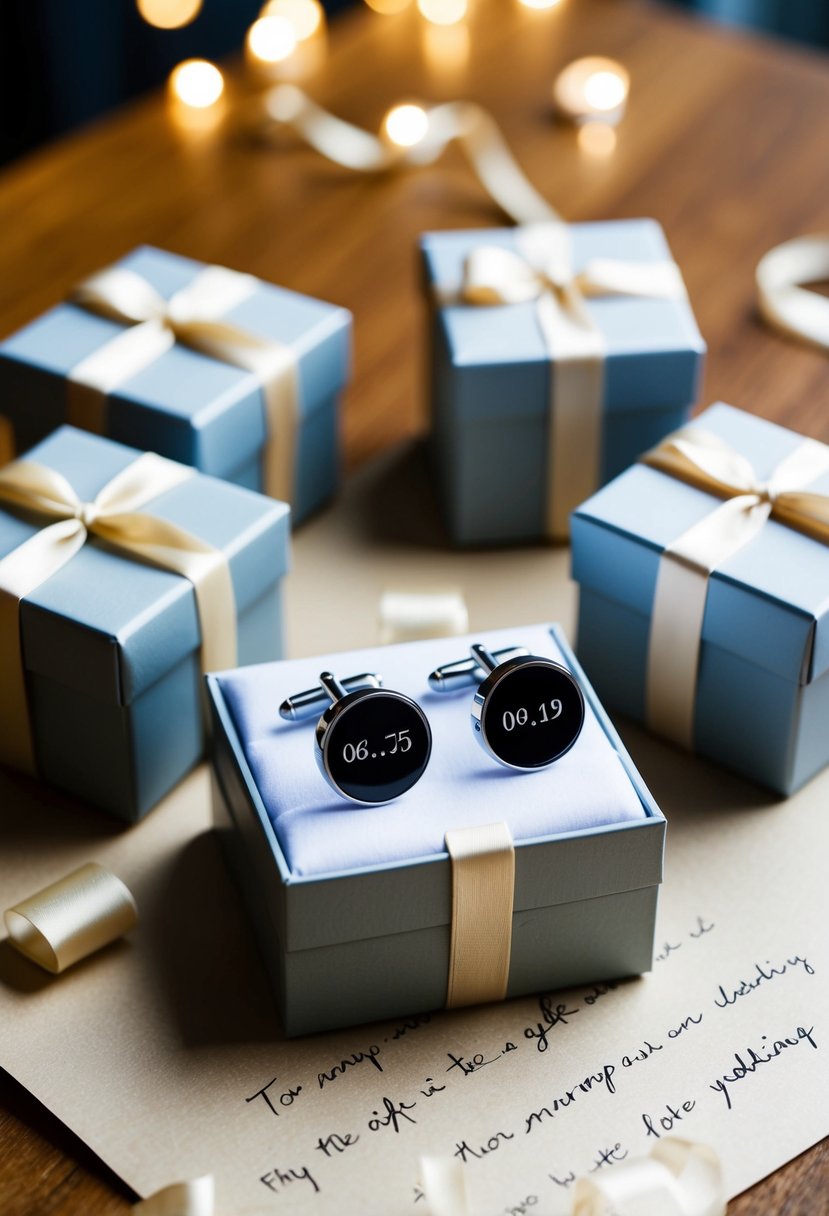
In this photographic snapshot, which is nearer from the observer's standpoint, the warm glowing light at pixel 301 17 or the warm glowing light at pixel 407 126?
the warm glowing light at pixel 407 126

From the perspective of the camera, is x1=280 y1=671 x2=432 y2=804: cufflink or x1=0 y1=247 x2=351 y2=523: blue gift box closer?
x1=280 y1=671 x2=432 y2=804: cufflink

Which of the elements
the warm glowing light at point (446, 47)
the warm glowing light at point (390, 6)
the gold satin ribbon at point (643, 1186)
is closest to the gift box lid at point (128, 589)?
the gold satin ribbon at point (643, 1186)

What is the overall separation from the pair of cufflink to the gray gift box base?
0.11 feet

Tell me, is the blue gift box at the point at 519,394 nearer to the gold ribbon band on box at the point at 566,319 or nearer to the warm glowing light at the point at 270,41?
the gold ribbon band on box at the point at 566,319

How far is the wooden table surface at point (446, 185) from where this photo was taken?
1342mm

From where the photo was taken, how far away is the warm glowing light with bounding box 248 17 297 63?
1656 millimetres

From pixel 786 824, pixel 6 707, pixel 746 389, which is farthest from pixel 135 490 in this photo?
pixel 746 389

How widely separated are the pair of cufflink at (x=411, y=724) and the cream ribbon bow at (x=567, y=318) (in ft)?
1.08

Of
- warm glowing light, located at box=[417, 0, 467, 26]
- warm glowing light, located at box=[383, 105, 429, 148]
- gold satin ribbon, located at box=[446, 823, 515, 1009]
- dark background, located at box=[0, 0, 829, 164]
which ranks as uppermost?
warm glowing light, located at box=[417, 0, 467, 26]

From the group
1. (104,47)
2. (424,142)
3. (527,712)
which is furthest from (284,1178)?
(104,47)

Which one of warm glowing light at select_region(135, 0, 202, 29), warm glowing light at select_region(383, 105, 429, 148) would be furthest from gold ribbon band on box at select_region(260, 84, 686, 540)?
warm glowing light at select_region(135, 0, 202, 29)

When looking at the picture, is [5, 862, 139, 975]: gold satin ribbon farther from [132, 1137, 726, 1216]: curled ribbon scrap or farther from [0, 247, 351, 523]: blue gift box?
[0, 247, 351, 523]: blue gift box

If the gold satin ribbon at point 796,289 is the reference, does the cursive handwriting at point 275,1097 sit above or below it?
below

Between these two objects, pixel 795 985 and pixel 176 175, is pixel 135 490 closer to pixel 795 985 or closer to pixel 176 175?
pixel 795 985
